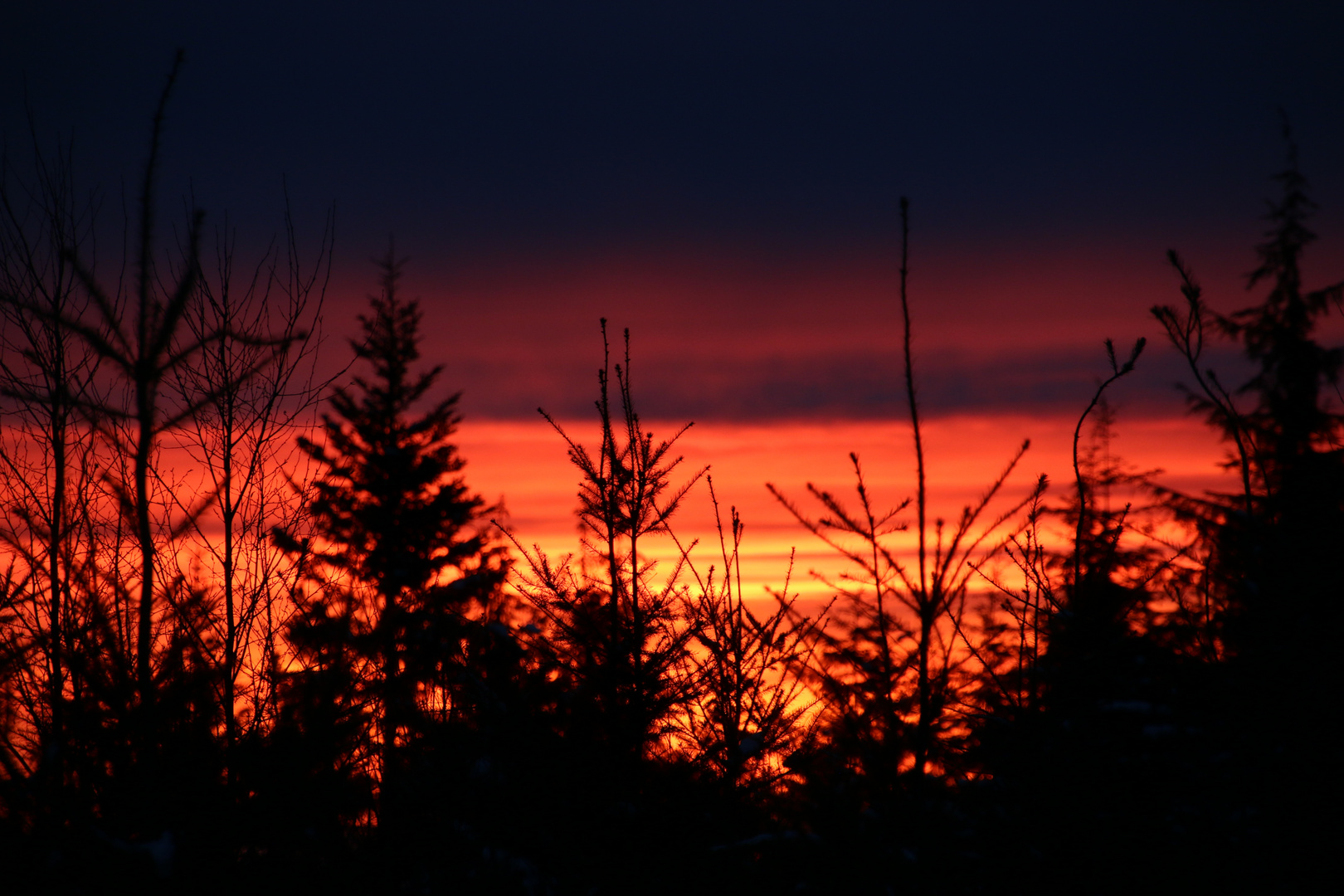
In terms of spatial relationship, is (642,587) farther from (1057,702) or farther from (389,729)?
(1057,702)

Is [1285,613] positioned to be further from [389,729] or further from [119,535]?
[119,535]

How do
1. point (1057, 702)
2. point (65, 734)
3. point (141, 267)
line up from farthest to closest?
point (141, 267), point (65, 734), point (1057, 702)

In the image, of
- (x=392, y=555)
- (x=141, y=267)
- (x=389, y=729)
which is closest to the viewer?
(x=141, y=267)

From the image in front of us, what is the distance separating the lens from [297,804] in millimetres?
6086

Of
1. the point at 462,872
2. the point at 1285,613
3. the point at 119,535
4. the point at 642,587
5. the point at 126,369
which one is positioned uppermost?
the point at 126,369

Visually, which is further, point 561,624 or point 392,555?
point 392,555

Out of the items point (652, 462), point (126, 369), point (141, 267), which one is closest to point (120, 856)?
point (126, 369)

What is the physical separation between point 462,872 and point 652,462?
3817 millimetres

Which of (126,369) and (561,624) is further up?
(126,369)

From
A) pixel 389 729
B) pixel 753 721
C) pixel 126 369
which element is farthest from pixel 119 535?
pixel 753 721

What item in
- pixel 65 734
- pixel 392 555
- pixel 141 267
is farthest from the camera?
pixel 392 555

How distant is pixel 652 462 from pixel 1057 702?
157 inches

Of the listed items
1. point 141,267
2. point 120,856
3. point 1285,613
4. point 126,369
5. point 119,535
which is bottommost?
point 120,856

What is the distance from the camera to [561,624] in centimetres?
808
